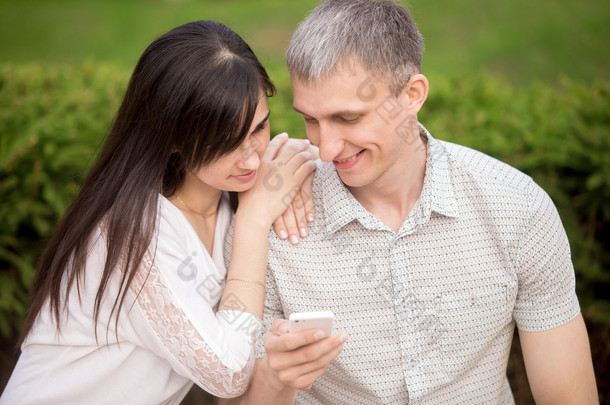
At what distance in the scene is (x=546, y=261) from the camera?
2.57 metres

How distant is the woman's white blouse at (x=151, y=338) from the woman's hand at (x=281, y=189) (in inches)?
10.7

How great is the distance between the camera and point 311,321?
2041mm

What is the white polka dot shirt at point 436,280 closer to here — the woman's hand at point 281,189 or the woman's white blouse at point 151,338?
the woman's hand at point 281,189

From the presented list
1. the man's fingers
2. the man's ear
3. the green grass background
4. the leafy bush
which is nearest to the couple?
the man's ear

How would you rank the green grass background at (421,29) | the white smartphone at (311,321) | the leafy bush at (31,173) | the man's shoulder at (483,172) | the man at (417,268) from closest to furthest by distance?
the white smartphone at (311,321) → the man at (417,268) → the man's shoulder at (483,172) → the leafy bush at (31,173) → the green grass background at (421,29)

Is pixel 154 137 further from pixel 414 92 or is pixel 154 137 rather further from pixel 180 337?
pixel 414 92

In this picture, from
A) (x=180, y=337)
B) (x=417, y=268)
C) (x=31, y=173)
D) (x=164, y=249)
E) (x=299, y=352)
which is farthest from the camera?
(x=31, y=173)

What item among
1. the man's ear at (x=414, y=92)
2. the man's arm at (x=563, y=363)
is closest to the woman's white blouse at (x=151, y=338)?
the man's ear at (x=414, y=92)

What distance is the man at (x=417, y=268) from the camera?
253 cm

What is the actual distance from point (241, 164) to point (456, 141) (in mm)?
1897

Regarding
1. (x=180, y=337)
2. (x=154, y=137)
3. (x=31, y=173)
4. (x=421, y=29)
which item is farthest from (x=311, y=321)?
(x=421, y=29)

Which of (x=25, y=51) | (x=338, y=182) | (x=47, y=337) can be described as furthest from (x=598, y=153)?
(x=25, y=51)

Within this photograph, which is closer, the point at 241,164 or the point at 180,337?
the point at 180,337

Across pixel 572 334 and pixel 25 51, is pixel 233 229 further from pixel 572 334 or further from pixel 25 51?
pixel 25 51
